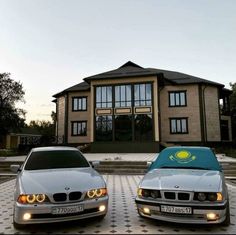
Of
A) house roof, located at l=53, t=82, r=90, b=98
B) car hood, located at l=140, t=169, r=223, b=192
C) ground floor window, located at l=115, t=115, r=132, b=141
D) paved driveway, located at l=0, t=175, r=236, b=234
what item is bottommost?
paved driveway, located at l=0, t=175, r=236, b=234

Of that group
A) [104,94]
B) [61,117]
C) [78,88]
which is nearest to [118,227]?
[104,94]

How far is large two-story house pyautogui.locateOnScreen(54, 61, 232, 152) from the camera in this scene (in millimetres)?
22891

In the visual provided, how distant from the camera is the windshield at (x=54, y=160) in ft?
18.0

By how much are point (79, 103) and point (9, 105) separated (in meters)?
7.94

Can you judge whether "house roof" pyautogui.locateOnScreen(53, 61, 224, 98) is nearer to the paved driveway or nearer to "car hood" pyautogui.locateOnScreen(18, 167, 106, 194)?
the paved driveway

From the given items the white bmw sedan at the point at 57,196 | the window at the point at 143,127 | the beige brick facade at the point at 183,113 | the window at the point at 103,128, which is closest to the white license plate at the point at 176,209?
the white bmw sedan at the point at 57,196

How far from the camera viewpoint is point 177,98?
26328 mm

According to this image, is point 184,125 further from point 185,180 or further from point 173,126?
point 185,180

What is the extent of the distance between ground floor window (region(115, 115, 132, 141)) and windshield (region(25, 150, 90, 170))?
16.9 m

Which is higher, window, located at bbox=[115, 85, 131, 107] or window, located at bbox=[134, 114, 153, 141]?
window, located at bbox=[115, 85, 131, 107]

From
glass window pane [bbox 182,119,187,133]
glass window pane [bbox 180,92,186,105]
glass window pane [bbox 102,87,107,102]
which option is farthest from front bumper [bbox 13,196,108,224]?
glass window pane [bbox 180,92,186,105]

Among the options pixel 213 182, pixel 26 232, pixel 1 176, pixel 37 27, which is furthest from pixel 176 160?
pixel 37 27

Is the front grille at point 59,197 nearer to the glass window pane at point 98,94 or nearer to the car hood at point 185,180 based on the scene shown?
the car hood at point 185,180

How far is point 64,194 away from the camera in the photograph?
Answer: 13.9 ft
